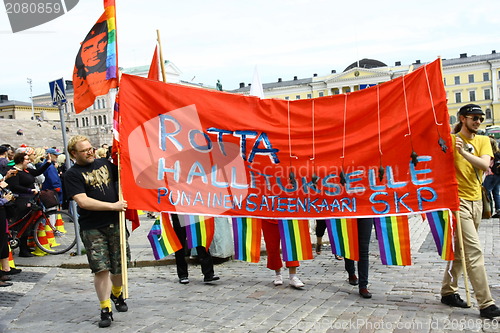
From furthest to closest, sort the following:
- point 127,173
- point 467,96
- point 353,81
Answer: point 353,81 < point 467,96 < point 127,173

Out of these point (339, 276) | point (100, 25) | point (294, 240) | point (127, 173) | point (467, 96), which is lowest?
point (339, 276)

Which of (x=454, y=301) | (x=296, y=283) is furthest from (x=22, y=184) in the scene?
(x=454, y=301)

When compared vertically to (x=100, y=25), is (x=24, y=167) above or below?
below

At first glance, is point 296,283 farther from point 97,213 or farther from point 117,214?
point 97,213

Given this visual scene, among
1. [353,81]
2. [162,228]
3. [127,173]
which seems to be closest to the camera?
[127,173]

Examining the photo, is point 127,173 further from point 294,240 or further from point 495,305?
point 495,305

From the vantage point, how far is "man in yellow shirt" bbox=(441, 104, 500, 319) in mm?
5026

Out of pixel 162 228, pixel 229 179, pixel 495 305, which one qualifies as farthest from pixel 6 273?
pixel 495 305

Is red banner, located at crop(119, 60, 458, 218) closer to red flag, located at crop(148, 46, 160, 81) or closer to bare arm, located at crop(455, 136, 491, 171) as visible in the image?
bare arm, located at crop(455, 136, 491, 171)

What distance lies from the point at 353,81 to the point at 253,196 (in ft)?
342

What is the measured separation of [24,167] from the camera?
29.1 ft

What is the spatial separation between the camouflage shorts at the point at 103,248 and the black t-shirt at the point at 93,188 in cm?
7

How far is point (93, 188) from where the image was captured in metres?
5.38

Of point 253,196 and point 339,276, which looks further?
point 339,276
